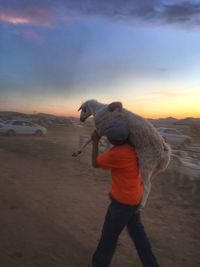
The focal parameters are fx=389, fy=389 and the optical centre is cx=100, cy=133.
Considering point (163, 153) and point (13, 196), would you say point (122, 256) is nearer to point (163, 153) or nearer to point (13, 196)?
point (163, 153)

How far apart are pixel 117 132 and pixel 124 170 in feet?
1.45

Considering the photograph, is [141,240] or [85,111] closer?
[141,240]

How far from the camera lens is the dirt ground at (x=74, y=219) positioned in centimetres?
544

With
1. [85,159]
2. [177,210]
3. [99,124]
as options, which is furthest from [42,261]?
[85,159]

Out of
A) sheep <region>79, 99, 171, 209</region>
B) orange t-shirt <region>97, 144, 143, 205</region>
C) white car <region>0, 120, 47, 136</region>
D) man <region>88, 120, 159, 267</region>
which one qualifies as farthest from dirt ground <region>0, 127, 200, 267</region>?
white car <region>0, 120, 47, 136</region>

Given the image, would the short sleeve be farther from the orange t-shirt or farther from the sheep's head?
the sheep's head

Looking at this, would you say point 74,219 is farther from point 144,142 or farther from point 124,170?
point 144,142

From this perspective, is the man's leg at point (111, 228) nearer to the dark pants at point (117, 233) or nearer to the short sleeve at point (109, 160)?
the dark pants at point (117, 233)

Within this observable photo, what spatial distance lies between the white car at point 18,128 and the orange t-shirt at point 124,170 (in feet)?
93.6

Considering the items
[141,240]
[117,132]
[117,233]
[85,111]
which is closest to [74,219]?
[85,111]

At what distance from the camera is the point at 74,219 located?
7.14 meters

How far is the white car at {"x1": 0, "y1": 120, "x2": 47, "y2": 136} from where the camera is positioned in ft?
104

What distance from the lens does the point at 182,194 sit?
10023mm

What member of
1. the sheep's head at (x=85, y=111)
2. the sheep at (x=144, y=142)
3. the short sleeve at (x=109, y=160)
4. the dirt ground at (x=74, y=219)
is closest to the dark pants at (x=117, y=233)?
the sheep at (x=144, y=142)
